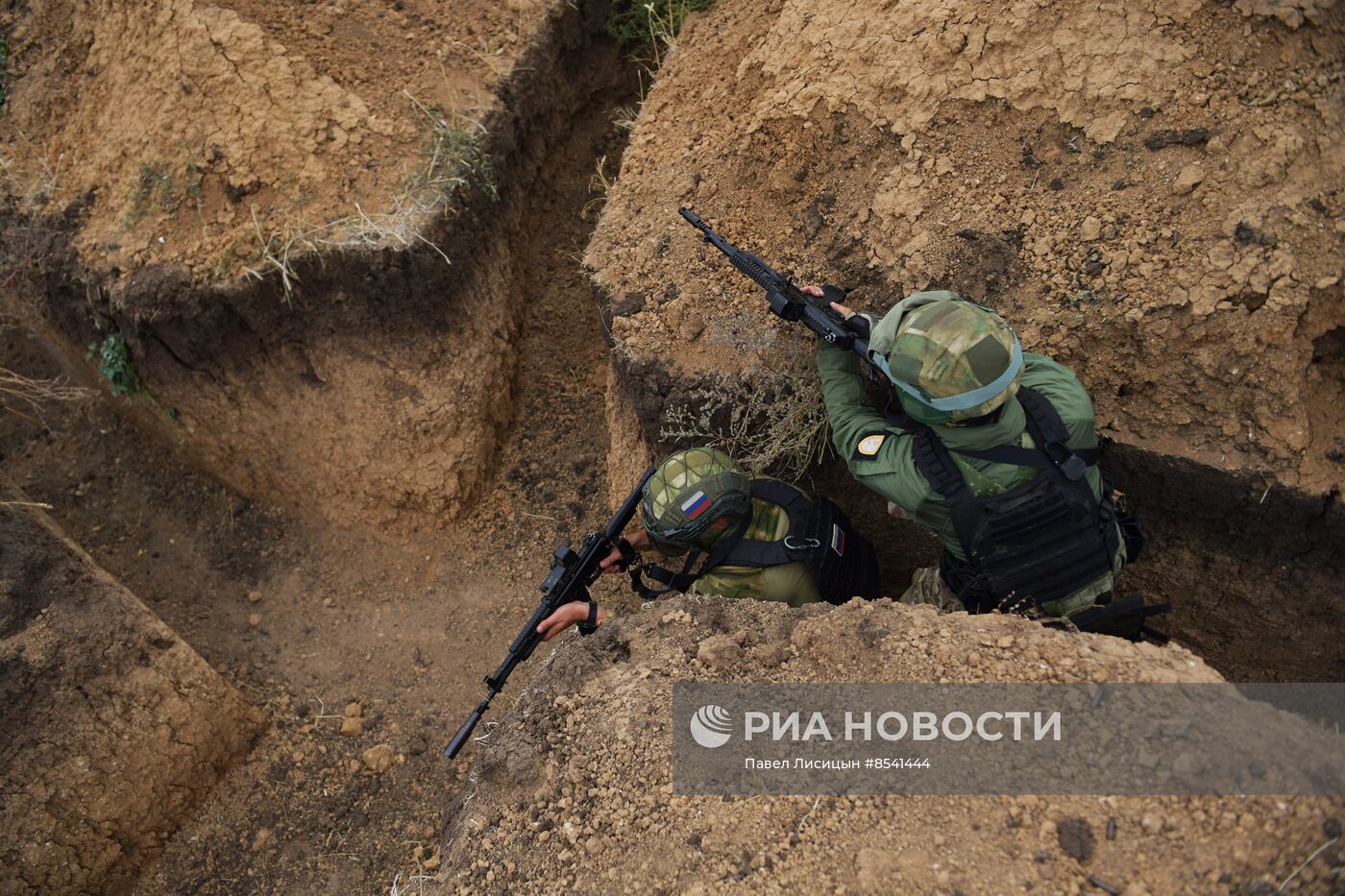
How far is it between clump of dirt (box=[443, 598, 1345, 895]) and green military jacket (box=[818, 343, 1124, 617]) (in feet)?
1.56

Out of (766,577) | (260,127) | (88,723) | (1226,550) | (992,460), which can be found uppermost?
(260,127)

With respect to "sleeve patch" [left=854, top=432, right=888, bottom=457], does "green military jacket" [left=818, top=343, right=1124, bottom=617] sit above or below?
below

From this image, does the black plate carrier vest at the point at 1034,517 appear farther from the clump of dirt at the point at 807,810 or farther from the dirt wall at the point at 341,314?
the dirt wall at the point at 341,314

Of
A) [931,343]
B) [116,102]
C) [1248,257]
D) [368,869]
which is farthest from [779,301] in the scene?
[116,102]

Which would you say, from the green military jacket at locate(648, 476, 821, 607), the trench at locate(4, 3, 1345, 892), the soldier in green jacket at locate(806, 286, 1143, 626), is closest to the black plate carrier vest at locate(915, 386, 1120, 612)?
the soldier in green jacket at locate(806, 286, 1143, 626)

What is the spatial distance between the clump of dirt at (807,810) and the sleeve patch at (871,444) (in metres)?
0.61

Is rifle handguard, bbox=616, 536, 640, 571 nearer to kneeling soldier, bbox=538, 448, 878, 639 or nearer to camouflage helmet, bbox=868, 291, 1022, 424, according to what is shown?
kneeling soldier, bbox=538, 448, 878, 639

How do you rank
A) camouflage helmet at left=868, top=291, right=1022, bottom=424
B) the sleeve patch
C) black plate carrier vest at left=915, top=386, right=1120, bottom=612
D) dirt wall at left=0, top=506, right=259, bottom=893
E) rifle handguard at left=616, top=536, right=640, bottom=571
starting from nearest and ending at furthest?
camouflage helmet at left=868, top=291, right=1022, bottom=424, black plate carrier vest at left=915, top=386, right=1120, bottom=612, the sleeve patch, dirt wall at left=0, top=506, right=259, bottom=893, rifle handguard at left=616, top=536, right=640, bottom=571

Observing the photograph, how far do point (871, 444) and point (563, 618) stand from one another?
1.72m

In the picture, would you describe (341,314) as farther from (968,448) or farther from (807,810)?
(807,810)

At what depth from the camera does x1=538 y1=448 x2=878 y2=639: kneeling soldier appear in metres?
3.66

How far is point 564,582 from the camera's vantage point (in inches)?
165

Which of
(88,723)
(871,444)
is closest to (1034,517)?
(871,444)

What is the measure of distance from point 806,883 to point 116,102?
5.87 metres
